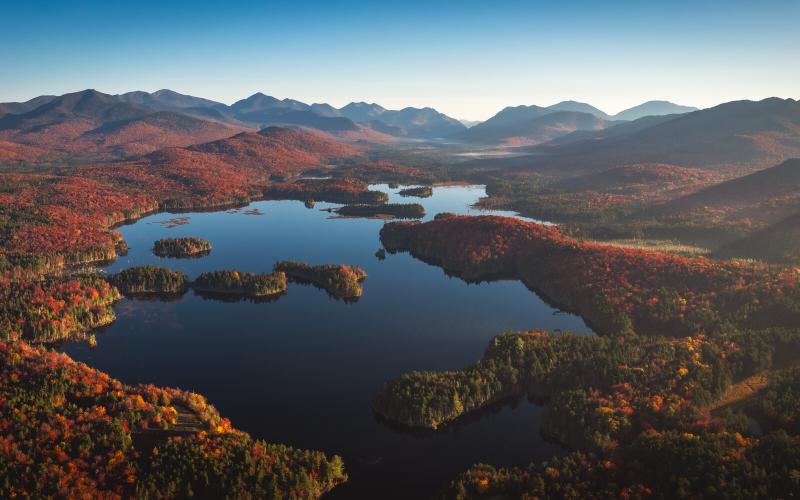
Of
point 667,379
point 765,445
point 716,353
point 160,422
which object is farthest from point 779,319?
point 160,422

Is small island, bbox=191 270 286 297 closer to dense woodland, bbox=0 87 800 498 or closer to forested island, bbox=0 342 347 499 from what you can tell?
dense woodland, bbox=0 87 800 498

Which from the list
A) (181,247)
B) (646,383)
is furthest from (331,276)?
(646,383)

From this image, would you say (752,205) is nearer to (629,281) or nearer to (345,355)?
(629,281)

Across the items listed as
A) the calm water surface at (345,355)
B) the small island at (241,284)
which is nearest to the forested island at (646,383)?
the calm water surface at (345,355)

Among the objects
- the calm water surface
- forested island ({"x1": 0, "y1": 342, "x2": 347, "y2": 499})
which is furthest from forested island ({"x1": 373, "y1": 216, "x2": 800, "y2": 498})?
forested island ({"x1": 0, "y1": 342, "x2": 347, "y2": 499})

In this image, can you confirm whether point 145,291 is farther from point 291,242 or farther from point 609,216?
point 609,216
